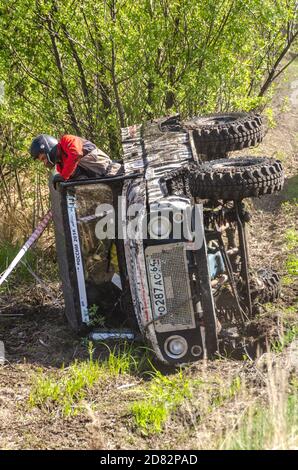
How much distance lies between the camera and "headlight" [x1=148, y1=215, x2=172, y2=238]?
595 centimetres

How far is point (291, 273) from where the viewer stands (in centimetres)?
788

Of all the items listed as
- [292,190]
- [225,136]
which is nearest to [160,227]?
[225,136]

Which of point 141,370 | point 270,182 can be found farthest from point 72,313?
point 270,182

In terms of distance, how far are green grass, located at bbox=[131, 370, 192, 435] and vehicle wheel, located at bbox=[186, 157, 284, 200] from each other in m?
1.47

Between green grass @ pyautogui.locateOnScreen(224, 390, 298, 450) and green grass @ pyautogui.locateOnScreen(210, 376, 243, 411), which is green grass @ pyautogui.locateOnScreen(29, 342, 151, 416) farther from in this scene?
green grass @ pyautogui.locateOnScreen(224, 390, 298, 450)

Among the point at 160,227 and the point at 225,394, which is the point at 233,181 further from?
the point at 225,394

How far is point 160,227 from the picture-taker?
5965 millimetres

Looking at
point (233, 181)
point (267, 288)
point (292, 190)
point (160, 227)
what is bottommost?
point (267, 288)

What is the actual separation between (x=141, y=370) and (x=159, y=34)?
13.8ft

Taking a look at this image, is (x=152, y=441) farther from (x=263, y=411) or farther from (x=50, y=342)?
(x=50, y=342)

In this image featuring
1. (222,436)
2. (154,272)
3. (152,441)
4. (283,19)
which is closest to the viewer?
(222,436)

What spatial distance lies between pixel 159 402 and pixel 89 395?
615 mm

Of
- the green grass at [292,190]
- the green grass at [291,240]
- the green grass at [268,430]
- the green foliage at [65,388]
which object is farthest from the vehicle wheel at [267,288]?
the green grass at [292,190]

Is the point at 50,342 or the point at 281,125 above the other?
the point at 281,125
